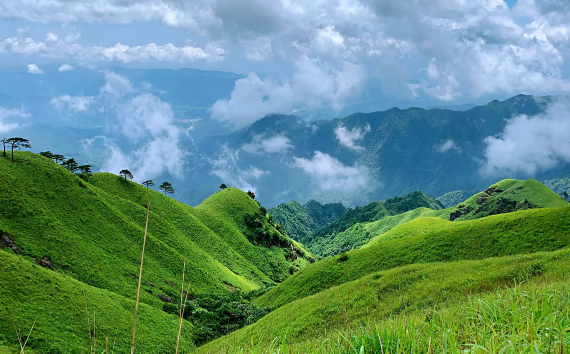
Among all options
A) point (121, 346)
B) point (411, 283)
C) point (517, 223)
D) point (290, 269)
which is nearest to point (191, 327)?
point (121, 346)

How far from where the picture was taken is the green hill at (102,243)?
164 ft

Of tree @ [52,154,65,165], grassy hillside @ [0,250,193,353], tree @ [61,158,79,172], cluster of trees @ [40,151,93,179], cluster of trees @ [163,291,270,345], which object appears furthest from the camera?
tree @ [61,158,79,172]

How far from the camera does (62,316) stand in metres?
37.8

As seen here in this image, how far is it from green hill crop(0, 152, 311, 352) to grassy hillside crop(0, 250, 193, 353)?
196 mm

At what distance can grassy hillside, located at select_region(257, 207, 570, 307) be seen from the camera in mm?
45969

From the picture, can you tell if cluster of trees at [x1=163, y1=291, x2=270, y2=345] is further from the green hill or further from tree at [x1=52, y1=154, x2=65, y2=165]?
tree at [x1=52, y1=154, x2=65, y2=165]

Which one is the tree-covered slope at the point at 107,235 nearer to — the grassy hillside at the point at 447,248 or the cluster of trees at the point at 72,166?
the cluster of trees at the point at 72,166

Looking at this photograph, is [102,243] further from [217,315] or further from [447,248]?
[447,248]

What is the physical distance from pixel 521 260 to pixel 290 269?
363 feet

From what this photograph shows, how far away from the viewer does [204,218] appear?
12812cm

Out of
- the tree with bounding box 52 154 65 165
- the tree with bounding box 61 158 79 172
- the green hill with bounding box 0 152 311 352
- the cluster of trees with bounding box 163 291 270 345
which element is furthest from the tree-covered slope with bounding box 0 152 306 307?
the tree with bounding box 52 154 65 165

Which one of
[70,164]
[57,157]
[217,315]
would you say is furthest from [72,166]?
[217,315]

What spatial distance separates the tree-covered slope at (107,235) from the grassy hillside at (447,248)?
83.4 feet

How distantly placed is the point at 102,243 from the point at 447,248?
207 ft
